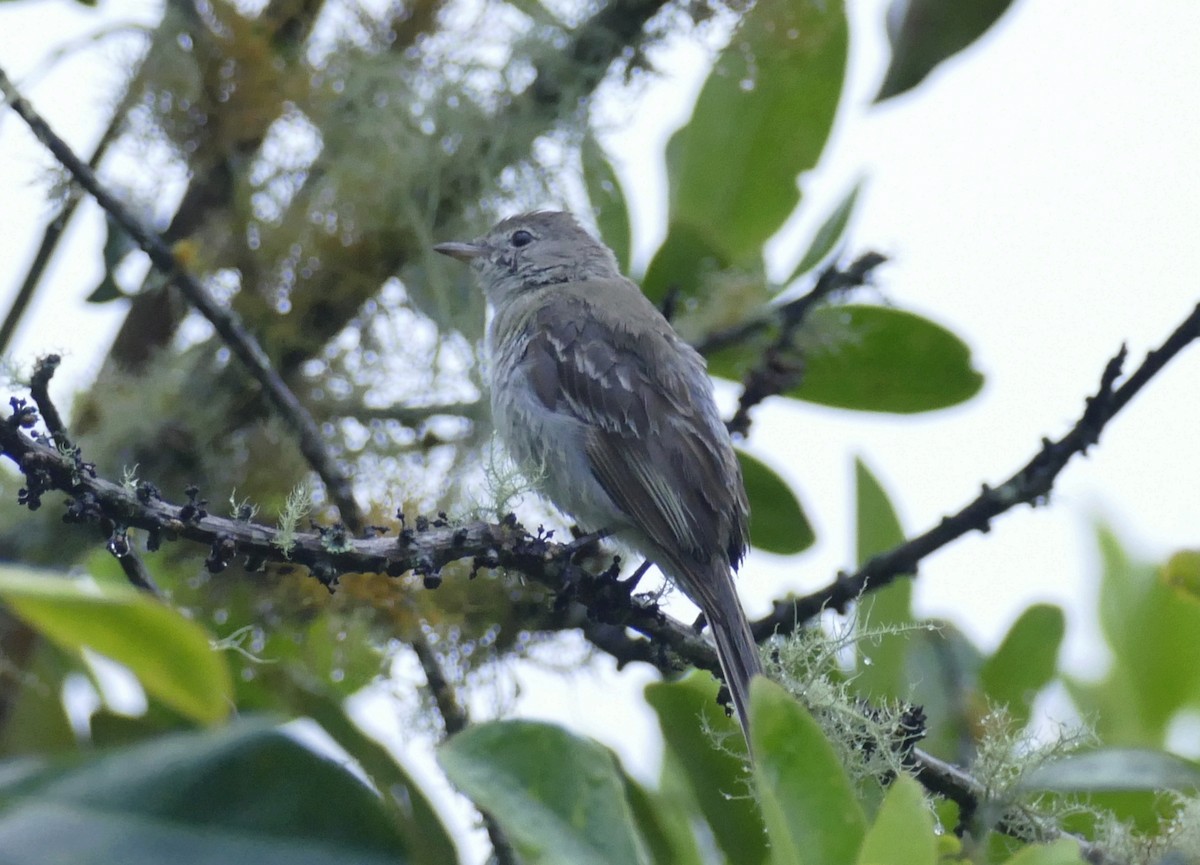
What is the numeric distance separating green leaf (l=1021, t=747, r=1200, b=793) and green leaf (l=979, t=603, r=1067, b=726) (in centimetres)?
101

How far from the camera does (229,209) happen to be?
367cm

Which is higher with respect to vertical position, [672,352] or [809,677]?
[672,352]

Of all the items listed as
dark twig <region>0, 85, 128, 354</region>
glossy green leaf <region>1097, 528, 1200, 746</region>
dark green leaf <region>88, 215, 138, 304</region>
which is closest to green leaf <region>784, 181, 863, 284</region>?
glossy green leaf <region>1097, 528, 1200, 746</region>

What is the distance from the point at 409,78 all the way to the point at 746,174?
0.97 metres

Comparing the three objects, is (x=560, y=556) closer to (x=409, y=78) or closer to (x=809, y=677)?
(x=809, y=677)

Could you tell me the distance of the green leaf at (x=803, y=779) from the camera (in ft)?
5.41

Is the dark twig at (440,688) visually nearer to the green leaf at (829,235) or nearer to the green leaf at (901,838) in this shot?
the green leaf at (901,838)

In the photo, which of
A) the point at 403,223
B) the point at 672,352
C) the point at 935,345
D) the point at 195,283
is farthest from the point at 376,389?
the point at 935,345

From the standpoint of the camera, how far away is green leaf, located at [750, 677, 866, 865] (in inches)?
64.9

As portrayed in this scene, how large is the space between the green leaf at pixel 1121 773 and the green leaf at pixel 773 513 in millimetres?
1454

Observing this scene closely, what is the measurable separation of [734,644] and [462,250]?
1535 millimetres

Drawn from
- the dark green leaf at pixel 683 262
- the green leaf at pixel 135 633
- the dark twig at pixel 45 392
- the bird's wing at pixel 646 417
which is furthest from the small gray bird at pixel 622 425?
the green leaf at pixel 135 633

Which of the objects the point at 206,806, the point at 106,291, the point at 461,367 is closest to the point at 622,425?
the point at 461,367

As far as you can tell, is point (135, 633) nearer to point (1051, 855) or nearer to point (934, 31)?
point (1051, 855)
